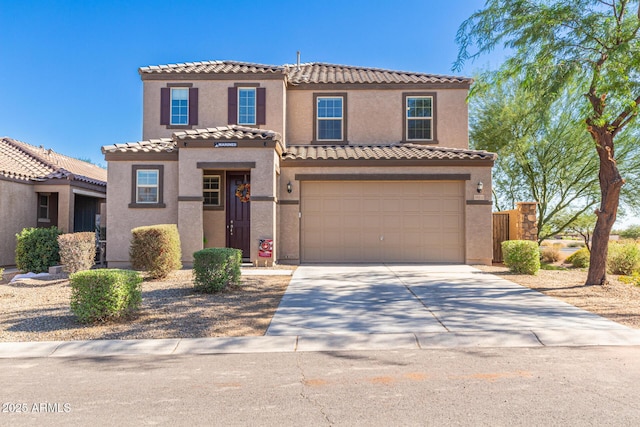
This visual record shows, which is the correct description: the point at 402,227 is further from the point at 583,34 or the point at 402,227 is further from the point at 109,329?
the point at 109,329

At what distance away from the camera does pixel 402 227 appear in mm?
13914

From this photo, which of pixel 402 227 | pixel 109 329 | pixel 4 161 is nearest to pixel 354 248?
pixel 402 227

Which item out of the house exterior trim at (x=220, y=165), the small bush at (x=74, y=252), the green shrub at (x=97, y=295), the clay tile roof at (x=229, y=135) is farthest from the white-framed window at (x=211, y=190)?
the green shrub at (x=97, y=295)

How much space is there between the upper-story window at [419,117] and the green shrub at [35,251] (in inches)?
475

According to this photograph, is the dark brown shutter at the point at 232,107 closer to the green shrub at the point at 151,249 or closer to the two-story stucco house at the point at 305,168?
the two-story stucco house at the point at 305,168

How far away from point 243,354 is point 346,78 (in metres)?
12.8

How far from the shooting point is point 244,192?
1388 centimetres

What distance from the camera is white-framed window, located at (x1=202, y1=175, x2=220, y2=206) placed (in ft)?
45.9

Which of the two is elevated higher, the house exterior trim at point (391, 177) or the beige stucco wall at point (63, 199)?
the house exterior trim at point (391, 177)

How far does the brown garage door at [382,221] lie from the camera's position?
13.9m

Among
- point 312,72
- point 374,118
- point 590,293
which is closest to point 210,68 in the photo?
point 312,72

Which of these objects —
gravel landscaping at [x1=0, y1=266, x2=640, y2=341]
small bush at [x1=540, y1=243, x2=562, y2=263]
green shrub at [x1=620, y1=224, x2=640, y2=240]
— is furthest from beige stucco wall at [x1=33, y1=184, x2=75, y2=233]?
green shrub at [x1=620, y1=224, x2=640, y2=240]

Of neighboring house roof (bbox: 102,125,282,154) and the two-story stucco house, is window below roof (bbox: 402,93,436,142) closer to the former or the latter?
A: the two-story stucco house

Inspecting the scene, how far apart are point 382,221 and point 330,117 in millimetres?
4511
